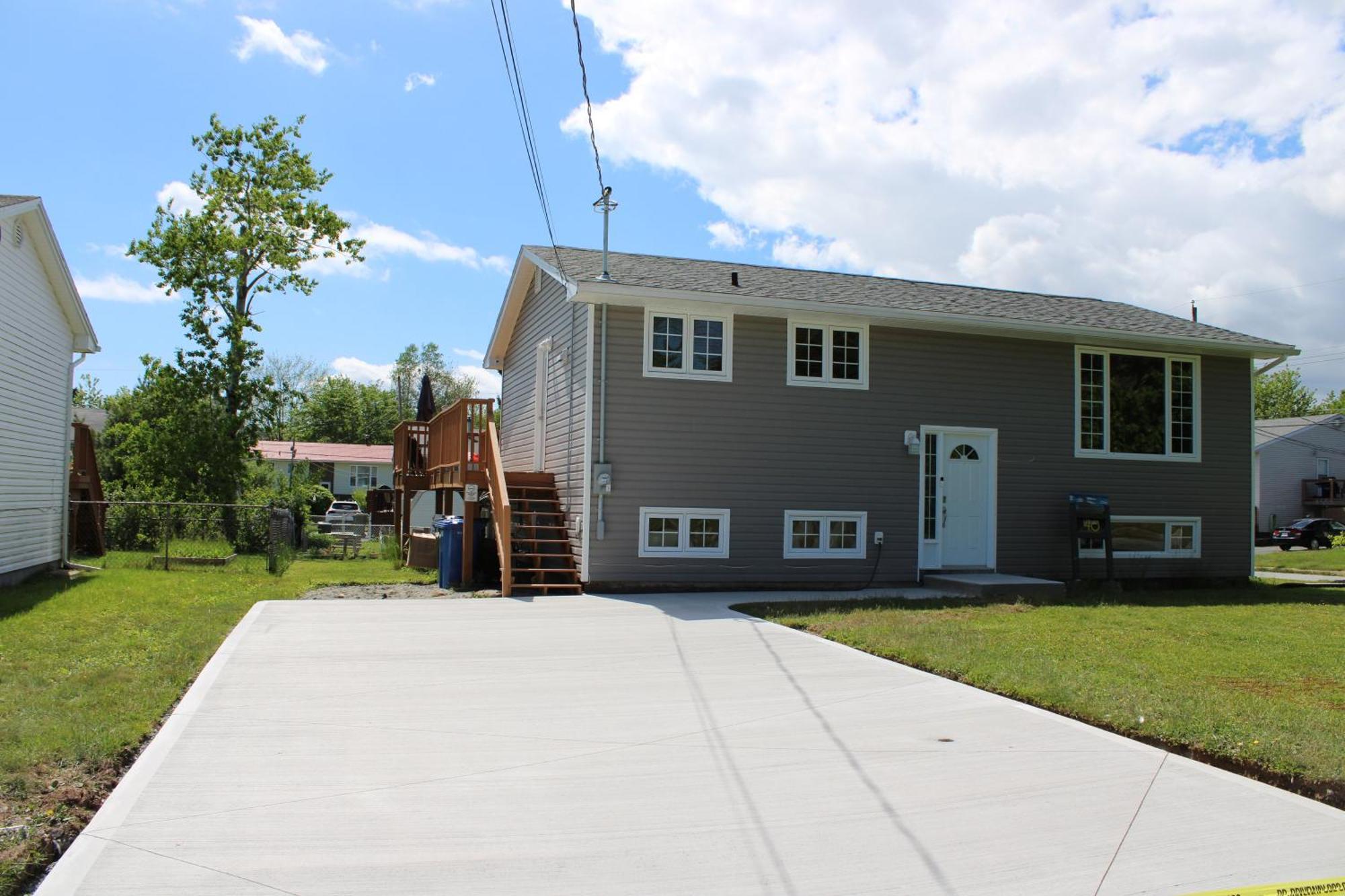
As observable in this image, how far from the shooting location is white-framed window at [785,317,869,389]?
13.6 m

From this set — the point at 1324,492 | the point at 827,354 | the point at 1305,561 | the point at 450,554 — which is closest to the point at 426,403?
the point at 450,554

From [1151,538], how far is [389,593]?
38.3 feet

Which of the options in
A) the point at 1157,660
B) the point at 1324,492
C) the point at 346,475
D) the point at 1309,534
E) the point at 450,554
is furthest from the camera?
the point at 346,475

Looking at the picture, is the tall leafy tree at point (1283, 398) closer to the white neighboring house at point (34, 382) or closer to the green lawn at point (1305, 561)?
the green lawn at point (1305, 561)

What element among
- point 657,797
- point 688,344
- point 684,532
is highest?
point 688,344

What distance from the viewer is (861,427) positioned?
13852 millimetres

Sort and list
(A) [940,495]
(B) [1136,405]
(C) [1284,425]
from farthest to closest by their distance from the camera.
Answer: (C) [1284,425] → (B) [1136,405] → (A) [940,495]

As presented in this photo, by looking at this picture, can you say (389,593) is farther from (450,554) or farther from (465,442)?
(465,442)

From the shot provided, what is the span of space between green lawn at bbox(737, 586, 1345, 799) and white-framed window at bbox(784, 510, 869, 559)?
2.13 meters

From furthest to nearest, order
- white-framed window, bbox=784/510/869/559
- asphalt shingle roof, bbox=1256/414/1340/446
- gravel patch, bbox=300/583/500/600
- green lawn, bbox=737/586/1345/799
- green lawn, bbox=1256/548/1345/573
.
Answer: asphalt shingle roof, bbox=1256/414/1340/446 → green lawn, bbox=1256/548/1345/573 → white-framed window, bbox=784/510/869/559 → gravel patch, bbox=300/583/500/600 → green lawn, bbox=737/586/1345/799

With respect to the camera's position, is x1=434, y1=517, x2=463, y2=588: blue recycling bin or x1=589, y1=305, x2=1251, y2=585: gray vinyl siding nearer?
x1=589, y1=305, x2=1251, y2=585: gray vinyl siding

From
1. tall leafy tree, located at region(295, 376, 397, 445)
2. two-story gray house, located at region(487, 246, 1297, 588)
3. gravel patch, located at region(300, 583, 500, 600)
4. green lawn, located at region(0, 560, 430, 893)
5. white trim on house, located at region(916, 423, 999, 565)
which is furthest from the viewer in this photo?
tall leafy tree, located at region(295, 376, 397, 445)

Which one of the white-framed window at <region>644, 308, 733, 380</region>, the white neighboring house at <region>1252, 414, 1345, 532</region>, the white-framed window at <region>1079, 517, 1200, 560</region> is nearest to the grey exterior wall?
the white neighboring house at <region>1252, 414, 1345, 532</region>

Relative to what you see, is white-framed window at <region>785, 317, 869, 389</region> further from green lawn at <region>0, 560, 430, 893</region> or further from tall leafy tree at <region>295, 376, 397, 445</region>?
tall leafy tree at <region>295, 376, 397, 445</region>
